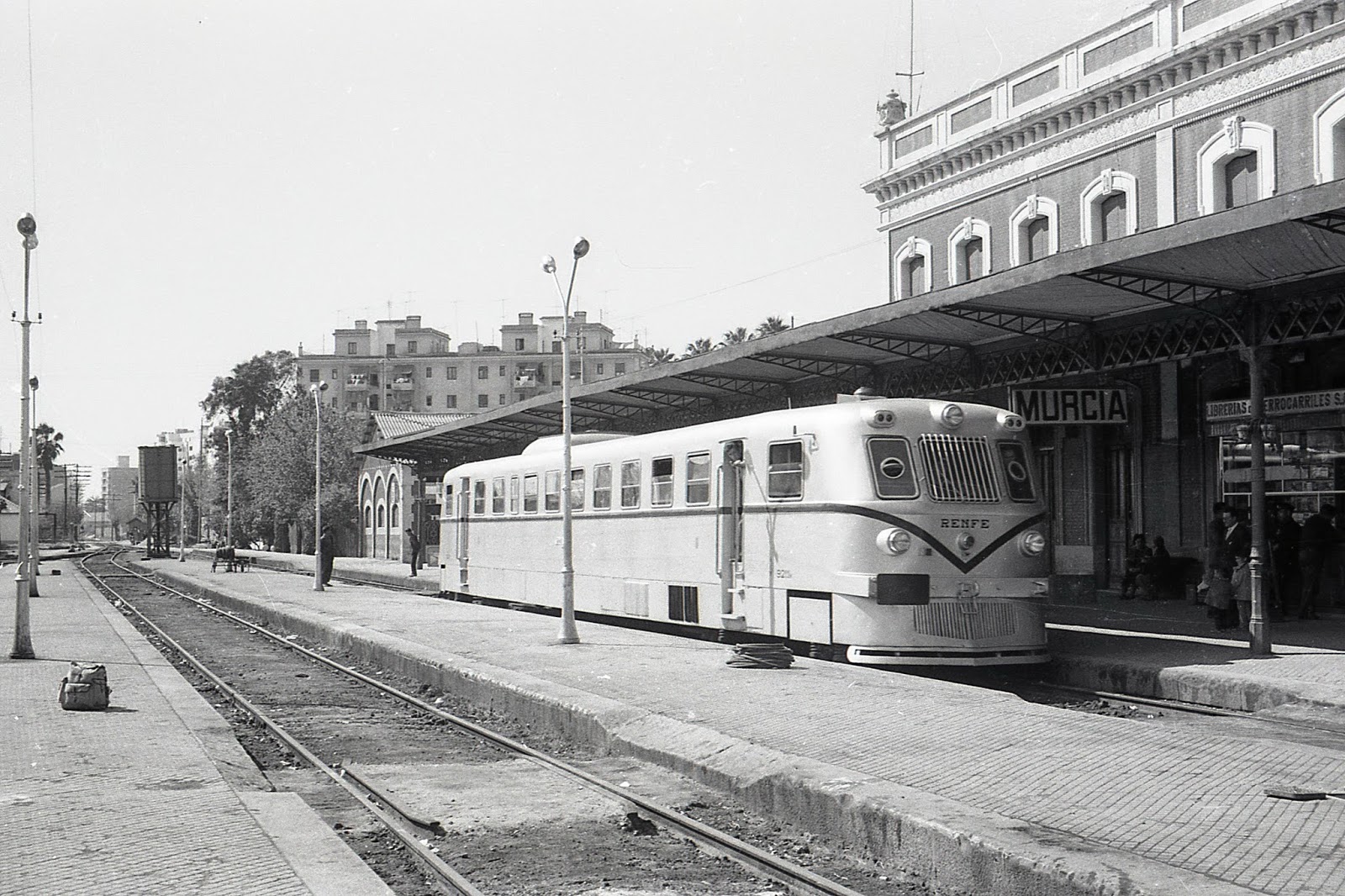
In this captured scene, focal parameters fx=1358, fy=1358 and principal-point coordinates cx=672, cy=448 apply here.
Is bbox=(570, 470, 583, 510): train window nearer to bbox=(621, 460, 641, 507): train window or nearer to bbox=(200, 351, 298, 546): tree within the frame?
bbox=(621, 460, 641, 507): train window

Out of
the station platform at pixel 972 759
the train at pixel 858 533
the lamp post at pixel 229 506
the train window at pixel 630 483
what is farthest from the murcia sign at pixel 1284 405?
the lamp post at pixel 229 506

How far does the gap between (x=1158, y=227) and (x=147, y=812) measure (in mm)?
15396

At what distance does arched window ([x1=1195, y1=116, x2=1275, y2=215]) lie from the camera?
938 inches

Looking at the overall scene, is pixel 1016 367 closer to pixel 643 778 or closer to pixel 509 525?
pixel 509 525

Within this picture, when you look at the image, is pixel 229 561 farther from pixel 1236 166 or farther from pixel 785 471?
pixel 785 471

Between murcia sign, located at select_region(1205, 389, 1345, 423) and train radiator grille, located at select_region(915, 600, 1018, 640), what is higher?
murcia sign, located at select_region(1205, 389, 1345, 423)

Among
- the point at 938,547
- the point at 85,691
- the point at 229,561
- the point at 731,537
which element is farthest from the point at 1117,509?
the point at 229,561

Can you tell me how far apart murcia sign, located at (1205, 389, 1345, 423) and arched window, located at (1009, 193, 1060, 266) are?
813 cm

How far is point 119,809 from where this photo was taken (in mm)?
7766

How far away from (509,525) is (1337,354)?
1401cm

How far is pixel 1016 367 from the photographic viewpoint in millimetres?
21562

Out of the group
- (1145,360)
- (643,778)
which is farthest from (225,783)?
(1145,360)

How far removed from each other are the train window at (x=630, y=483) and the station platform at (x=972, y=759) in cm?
292

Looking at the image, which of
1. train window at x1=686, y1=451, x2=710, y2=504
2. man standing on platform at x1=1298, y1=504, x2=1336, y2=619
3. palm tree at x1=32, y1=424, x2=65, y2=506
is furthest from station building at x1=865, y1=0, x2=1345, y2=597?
palm tree at x1=32, y1=424, x2=65, y2=506
